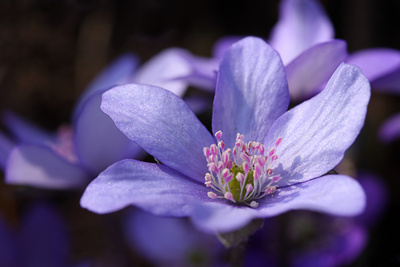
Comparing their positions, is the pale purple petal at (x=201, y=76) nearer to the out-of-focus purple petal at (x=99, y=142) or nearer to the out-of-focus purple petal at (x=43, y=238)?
the out-of-focus purple petal at (x=99, y=142)

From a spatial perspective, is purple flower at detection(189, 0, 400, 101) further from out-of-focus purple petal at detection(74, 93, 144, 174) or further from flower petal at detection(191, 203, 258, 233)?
flower petal at detection(191, 203, 258, 233)

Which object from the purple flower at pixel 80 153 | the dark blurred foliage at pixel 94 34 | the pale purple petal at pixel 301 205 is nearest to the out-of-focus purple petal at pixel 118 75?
the purple flower at pixel 80 153

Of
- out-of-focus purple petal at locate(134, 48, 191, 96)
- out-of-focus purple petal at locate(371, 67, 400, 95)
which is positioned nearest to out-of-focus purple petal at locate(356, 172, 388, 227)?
out-of-focus purple petal at locate(371, 67, 400, 95)

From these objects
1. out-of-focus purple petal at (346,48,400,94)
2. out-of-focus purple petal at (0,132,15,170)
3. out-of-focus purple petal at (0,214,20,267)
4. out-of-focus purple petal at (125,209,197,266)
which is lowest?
out-of-focus purple petal at (125,209,197,266)

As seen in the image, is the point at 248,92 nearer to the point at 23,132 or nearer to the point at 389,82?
the point at 389,82

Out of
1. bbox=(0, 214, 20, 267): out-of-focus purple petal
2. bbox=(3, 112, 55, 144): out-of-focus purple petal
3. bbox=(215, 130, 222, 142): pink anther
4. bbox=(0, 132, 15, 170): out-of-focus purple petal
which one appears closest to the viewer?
bbox=(215, 130, 222, 142): pink anther

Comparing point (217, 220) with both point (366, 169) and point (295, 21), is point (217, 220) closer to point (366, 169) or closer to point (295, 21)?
point (295, 21)

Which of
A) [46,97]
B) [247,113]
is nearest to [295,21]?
[247,113]
